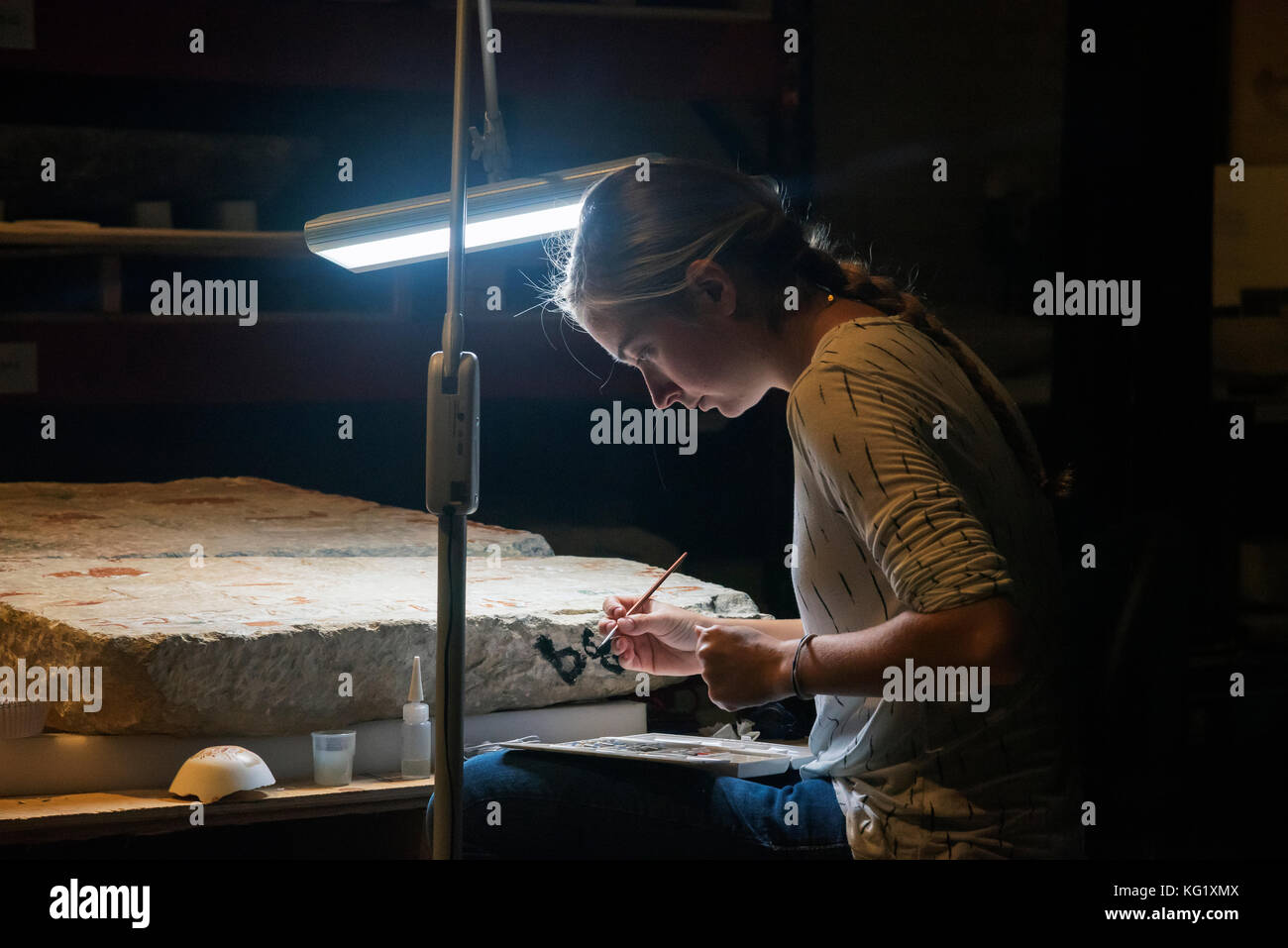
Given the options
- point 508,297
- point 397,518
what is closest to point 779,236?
point 397,518

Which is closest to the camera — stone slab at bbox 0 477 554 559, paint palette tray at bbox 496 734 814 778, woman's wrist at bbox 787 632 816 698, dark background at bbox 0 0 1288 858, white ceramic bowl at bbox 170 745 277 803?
woman's wrist at bbox 787 632 816 698

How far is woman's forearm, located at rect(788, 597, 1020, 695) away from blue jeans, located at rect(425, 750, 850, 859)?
0.23 m

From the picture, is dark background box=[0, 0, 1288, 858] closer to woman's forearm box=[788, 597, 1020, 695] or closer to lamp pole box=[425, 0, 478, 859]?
lamp pole box=[425, 0, 478, 859]

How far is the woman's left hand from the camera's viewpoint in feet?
4.57

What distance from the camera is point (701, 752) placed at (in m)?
1.78

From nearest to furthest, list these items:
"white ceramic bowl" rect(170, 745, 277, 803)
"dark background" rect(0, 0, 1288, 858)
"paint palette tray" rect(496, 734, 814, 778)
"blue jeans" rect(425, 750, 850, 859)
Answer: "blue jeans" rect(425, 750, 850, 859) < "paint palette tray" rect(496, 734, 814, 778) < "white ceramic bowl" rect(170, 745, 277, 803) < "dark background" rect(0, 0, 1288, 858)

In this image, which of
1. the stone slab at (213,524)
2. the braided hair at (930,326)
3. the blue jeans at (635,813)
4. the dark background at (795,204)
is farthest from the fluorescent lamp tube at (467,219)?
the dark background at (795,204)

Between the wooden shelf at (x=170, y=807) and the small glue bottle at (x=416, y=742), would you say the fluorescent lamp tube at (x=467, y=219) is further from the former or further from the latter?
the wooden shelf at (x=170, y=807)

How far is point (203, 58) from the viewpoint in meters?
4.28

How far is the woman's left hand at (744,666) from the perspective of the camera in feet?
4.57

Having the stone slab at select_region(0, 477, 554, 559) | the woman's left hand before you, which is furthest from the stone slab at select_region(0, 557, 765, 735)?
the woman's left hand

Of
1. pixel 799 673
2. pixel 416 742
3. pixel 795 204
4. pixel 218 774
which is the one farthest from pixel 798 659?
pixel 795 204

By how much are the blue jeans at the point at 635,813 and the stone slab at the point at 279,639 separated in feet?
1.43

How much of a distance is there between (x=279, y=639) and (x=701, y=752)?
2.25 feet
